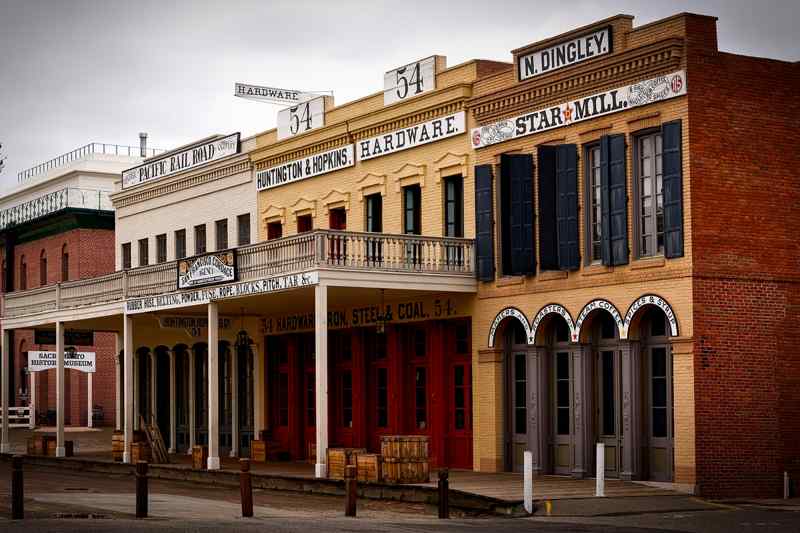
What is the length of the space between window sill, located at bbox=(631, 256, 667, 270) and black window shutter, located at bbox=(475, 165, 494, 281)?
4291 mm

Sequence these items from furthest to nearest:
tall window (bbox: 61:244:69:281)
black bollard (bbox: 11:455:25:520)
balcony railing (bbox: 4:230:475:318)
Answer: tall window (bbox: 61:244:69:281), balcony railing (bbox: 4:230:475:318), black bollard (bbox: 11:455:25:520)

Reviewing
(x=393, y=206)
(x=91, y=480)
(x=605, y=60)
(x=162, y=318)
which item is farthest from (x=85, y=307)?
(x=605, y=60)

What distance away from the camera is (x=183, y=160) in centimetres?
4084

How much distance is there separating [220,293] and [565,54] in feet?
31.6

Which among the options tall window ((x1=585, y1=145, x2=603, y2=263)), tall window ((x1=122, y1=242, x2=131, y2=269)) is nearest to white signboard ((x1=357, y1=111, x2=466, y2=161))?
tall window ((x1=585, y1=145, x2=603, y2=263))

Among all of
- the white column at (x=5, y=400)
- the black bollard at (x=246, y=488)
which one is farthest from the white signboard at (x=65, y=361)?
the black bollard at (x=246, y=488)

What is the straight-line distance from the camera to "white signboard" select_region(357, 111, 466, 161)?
30.0 m

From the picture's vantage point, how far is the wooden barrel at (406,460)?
2522 cm

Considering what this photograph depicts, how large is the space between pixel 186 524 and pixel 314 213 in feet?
55.2

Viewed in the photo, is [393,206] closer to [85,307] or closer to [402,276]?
[402,276]

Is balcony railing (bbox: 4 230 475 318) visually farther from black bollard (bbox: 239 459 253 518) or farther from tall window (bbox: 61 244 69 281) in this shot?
tall window (bbox: 61 244 69 281)

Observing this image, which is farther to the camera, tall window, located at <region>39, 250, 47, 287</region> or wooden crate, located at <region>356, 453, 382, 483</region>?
tall window, located at <region>39, 250, 47, 287</region>

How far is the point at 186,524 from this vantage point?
18844mm

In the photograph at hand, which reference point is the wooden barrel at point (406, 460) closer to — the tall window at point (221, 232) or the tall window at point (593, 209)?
the tall window at point (593, 209)
